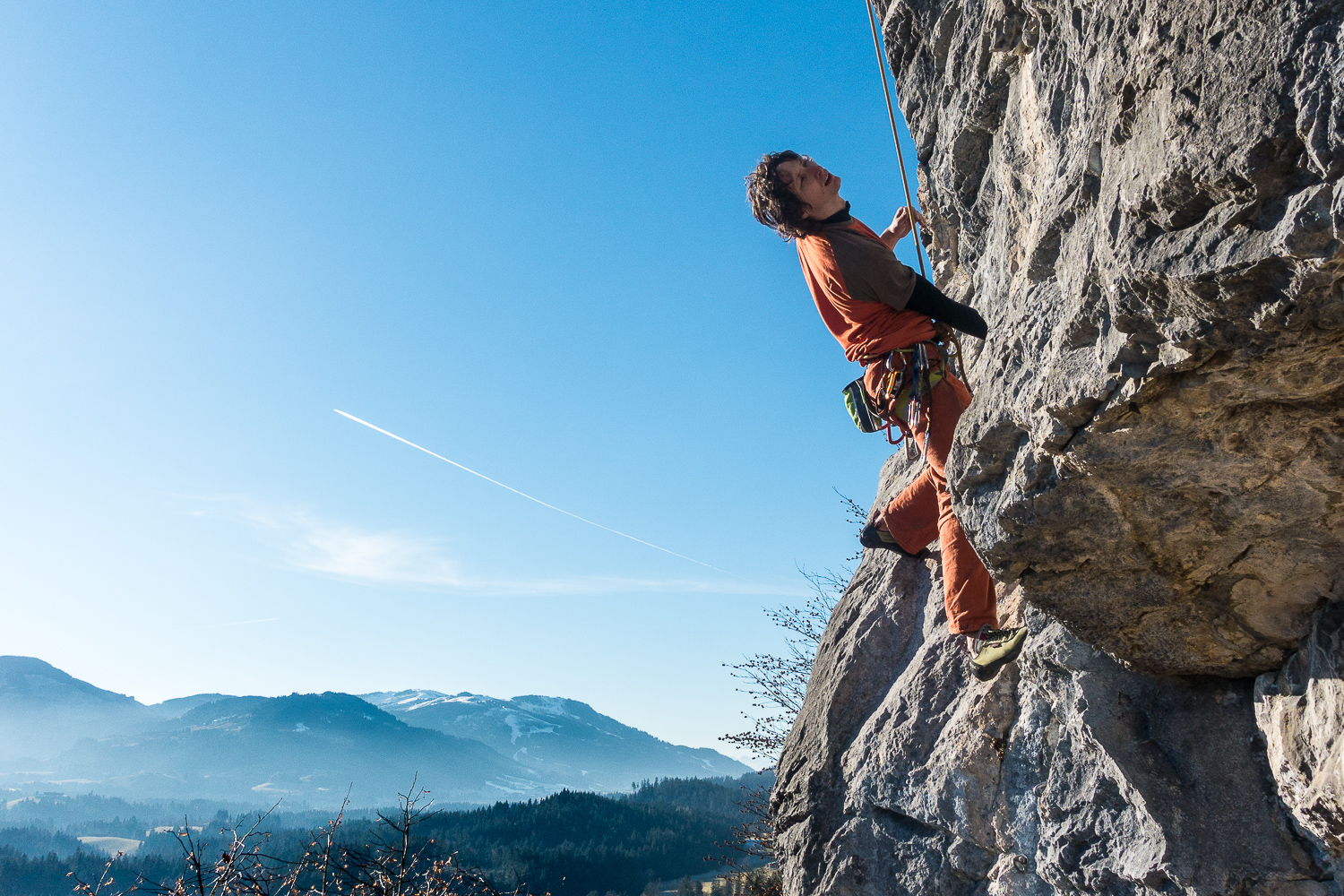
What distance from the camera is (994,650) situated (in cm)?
365

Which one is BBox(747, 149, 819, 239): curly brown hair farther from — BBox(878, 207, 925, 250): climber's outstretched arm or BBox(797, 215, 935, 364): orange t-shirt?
BBox(878, 207, 925, 250): climber's outstretched arm

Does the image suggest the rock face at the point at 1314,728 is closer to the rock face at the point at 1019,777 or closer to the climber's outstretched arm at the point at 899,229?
the rock face at the point at 1019,777

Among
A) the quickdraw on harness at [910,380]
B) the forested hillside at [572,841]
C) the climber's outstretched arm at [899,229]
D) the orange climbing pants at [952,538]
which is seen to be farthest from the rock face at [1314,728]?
the forested hillside at [572,841]

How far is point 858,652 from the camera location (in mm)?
4906

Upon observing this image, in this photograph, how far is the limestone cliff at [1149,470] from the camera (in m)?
1.99

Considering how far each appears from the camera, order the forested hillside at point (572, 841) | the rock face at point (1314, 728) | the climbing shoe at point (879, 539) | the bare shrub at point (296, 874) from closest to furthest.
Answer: the rock face at point (1314, 728) → the climbing shoe at point (879, 539) → the bare shrub at point (296, 874) → the forested hillside at point (572, 841)

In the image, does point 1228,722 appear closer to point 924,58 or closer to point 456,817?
point 924,58

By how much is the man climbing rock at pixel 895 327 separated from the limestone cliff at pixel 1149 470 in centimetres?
21

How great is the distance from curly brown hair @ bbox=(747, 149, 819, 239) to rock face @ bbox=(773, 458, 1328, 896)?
83.6 inches

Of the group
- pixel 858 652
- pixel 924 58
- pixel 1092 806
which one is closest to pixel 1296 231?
pixel 1092 806

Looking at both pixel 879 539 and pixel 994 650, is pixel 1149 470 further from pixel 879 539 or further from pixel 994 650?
pixel 879 539

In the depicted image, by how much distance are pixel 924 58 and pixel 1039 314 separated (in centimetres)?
228

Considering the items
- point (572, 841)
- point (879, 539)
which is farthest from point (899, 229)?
point (572, 841)

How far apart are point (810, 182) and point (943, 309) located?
0.89 m
